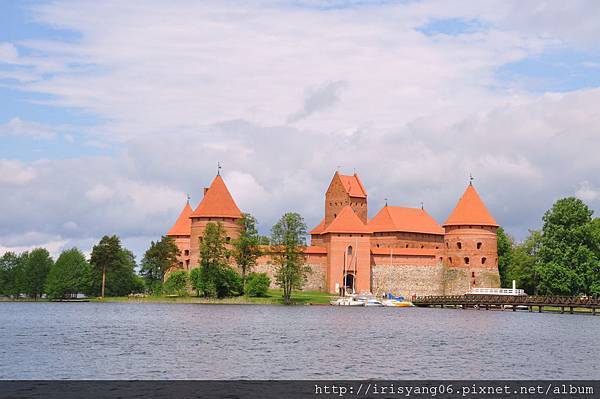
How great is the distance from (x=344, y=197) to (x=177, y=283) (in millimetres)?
21836

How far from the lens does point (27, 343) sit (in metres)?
28.8

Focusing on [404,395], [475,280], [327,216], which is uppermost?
[327,216]

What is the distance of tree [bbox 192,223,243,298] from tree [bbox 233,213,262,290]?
1.10m

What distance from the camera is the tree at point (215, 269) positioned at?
6159cm

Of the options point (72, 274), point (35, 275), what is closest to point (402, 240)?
point (72, 274)

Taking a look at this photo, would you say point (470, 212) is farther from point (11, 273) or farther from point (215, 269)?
point (11, 273)

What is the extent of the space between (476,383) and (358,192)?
6295 cm

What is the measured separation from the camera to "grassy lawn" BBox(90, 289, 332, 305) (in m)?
61.6

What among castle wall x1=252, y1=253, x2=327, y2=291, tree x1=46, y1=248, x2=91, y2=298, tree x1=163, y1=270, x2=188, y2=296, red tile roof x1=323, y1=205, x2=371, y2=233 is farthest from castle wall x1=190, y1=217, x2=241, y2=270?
tree x1=46, y1=248, x2=91, y2=298

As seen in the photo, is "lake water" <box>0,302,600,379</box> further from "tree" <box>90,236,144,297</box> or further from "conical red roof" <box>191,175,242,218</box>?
"tree" <box>90,236,144,297</box>

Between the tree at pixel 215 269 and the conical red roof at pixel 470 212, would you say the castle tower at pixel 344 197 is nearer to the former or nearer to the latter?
the conical red roof at pixel 470 212

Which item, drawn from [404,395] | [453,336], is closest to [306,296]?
[453,336]

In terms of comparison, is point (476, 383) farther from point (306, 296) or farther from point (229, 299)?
point (306, 296)

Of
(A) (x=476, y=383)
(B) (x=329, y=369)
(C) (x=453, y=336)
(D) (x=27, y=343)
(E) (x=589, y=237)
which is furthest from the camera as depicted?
(E) (x=589, y=237)
